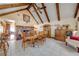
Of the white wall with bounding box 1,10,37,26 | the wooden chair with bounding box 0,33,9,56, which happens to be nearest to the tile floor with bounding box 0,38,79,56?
the wooden chair with bounding box 0,33,9,56

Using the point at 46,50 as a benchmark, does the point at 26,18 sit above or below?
above

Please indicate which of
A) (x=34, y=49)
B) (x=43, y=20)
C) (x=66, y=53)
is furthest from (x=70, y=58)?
(x=43, y=20)

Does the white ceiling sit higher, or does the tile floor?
the white ceiling

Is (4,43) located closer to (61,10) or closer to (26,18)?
(26,18)

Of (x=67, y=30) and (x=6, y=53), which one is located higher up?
(x=67, y=30)

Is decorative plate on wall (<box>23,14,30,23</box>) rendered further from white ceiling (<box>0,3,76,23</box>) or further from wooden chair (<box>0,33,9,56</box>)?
wooden chair (<box>0,33,9,56</box>)

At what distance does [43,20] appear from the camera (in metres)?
2.00

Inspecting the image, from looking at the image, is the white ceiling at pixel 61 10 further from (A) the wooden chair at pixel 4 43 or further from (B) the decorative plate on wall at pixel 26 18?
(A) the wooden chair at pixel 4 43

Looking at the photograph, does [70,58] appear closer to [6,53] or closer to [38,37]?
[38,37]

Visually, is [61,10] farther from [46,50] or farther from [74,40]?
[46,50]

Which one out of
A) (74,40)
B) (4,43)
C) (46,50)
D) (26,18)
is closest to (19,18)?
(26,18)

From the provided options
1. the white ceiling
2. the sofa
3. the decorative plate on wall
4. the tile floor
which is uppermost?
the white ceiling

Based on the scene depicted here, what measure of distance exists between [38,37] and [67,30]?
0.48 meters

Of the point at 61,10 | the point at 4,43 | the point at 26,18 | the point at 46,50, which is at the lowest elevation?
the point at 46,50
